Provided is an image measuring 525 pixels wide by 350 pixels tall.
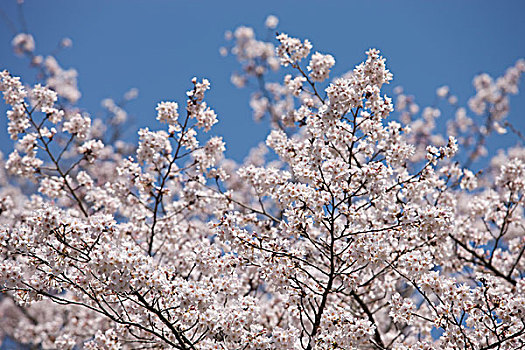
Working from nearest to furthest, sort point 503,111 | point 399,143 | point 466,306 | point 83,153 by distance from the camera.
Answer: point 466,306
point 399,143
point 83,153
point 503,111

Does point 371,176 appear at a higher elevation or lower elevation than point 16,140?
lower

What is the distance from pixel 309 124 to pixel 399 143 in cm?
136

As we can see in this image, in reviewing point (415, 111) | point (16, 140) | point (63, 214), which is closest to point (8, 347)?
point (16, 140)

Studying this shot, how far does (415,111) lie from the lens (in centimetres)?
1477

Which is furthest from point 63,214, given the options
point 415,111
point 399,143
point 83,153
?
point 415,111

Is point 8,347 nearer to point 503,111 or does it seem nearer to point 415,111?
point 415,111

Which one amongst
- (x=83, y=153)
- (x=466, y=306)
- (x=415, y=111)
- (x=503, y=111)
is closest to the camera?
(x=466, y=306)

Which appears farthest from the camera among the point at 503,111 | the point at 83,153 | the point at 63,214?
the point at 503,111

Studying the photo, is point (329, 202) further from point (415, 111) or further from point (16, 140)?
point (415, 111)

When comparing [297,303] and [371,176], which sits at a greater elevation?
[371,176]

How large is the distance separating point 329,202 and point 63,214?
2834 millimetres

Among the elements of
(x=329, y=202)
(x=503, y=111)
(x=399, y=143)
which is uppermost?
(x=503, y=111)

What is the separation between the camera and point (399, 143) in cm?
538

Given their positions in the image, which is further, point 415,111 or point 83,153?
point 415,111
